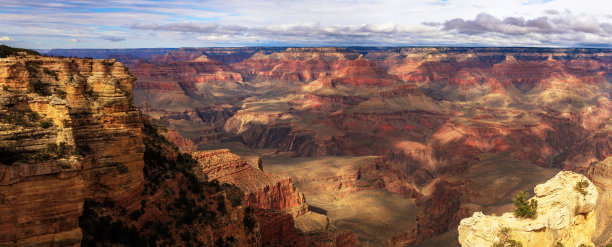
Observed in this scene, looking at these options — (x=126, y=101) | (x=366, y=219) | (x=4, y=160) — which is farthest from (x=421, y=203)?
(x=4, y=160)

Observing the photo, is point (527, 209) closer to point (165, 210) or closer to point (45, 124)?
point (165, 210)

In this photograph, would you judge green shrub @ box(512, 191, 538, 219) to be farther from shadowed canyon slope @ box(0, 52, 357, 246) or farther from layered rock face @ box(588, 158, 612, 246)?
layered rock face @ box(588, 158, 612, 246)

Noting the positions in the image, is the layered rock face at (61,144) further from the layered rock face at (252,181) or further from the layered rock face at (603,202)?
the layered rock face at (603,202)

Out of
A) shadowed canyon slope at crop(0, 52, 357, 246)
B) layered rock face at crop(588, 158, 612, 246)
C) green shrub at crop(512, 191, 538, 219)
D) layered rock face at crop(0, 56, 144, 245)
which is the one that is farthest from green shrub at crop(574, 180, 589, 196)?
layered rock face at crop(588, 158, 612, 246)

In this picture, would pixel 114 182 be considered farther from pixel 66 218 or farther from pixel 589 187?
pixel 589 187

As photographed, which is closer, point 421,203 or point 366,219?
point 366,219

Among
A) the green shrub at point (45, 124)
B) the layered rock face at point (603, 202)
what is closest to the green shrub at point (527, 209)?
the green shrub at point (45, 124)
